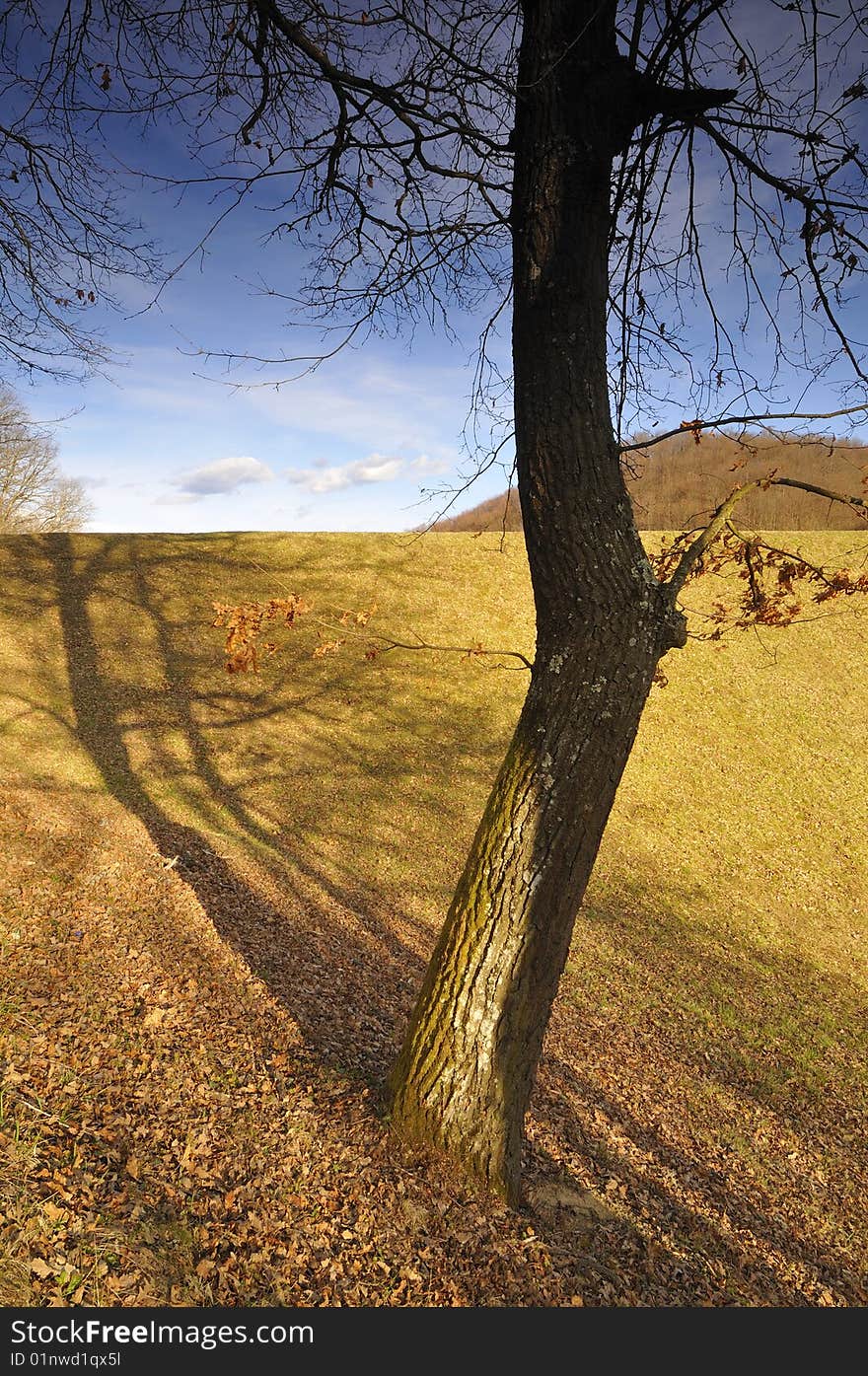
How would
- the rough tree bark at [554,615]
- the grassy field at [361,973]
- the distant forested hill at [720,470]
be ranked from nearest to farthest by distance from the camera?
1. the grassy field at [361,973]
2. the rough tree bark at [554,615]
3. the distant forested hill at [720,470]

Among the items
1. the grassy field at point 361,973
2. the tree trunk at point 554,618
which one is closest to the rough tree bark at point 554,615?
the tree trunk at point 554,618

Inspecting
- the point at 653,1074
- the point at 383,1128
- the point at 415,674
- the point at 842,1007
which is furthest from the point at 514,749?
the point at 415,674

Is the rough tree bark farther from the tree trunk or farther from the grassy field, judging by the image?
the grassy field

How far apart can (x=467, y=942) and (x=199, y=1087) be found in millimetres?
1914

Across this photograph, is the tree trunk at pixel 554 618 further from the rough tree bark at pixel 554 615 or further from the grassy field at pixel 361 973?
the grassy field at pixel 361 973

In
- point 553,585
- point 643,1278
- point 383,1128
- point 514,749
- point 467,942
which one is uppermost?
point 553,585

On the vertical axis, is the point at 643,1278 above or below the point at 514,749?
below

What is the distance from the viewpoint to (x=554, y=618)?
12.0 feet

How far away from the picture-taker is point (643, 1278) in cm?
383

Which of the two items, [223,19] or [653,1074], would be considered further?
[653,1074]

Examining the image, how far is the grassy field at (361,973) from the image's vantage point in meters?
3.41

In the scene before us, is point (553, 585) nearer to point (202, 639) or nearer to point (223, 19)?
point (223, 19)

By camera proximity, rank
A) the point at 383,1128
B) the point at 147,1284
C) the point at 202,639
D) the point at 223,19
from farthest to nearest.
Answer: the point at 202,639
the point at 223,19
the point at 383,1128
the point at 147,1284

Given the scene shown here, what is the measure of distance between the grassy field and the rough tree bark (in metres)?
0.81
